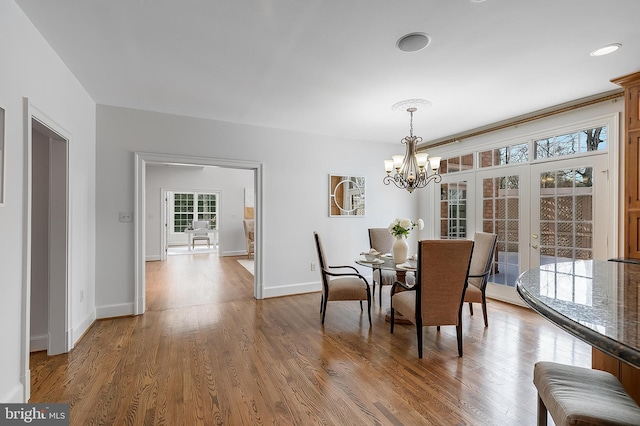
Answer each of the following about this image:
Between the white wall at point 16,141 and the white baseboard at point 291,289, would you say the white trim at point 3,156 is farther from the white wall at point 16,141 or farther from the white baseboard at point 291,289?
the white baseboard at point 291,289

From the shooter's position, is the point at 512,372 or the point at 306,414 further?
the point at 512,372

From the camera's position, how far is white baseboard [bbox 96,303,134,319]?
342 centimetres

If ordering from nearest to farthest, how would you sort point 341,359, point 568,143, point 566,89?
1. point 341,359
2. point 566,89
3. point 568,143

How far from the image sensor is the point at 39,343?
2666mm

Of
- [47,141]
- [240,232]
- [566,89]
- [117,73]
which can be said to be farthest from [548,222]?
[240,232]

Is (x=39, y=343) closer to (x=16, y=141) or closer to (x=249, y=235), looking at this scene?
(x=16, y=141)

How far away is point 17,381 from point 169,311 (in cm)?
192

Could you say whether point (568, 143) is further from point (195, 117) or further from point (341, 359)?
point (195, 117)

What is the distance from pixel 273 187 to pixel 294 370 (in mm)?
2676

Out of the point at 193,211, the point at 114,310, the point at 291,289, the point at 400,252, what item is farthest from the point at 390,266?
the point at 193,211

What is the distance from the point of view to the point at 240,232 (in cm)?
885

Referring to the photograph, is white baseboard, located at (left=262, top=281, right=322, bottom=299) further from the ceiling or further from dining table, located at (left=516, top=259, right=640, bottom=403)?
dining table, located at (left=516, top=259, right=640, bottom=403)

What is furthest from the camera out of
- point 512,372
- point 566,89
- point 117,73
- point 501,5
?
point 566,89

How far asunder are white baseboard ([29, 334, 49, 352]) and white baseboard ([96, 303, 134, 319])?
0.72 metres
